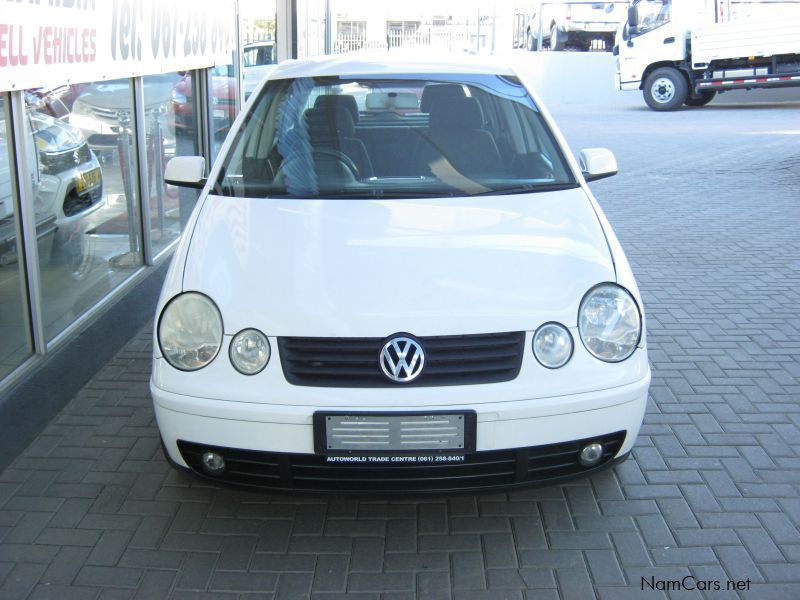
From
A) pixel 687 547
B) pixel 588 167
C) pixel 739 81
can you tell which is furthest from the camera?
pixel 739 81

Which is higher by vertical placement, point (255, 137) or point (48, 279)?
point (255, 137)

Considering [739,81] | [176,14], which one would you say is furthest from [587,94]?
[176,14]

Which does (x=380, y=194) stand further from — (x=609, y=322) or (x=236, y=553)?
(x=236, y=553)

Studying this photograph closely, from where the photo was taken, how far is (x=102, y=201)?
556cm

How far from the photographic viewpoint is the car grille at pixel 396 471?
3004 millimetres

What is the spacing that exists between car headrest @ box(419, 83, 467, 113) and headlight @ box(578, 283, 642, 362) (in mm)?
1586

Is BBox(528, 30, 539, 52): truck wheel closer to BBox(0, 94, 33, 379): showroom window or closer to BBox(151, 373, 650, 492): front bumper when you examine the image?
BBox(0, 94, 33, 379): showroom window

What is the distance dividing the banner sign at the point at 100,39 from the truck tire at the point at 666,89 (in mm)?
15930

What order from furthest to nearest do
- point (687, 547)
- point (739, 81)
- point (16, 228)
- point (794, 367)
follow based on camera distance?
point (739, 81), point (794, 367), point (16, 228), point (687, 547)

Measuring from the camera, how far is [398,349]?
297 centimetres

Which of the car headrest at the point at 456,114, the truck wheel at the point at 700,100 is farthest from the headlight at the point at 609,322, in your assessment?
the truck wheel at the point at 700,100

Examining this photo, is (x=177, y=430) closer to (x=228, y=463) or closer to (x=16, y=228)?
(x=228, y=463)

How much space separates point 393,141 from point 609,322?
1.50 metres

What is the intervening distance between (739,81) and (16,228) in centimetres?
1948
